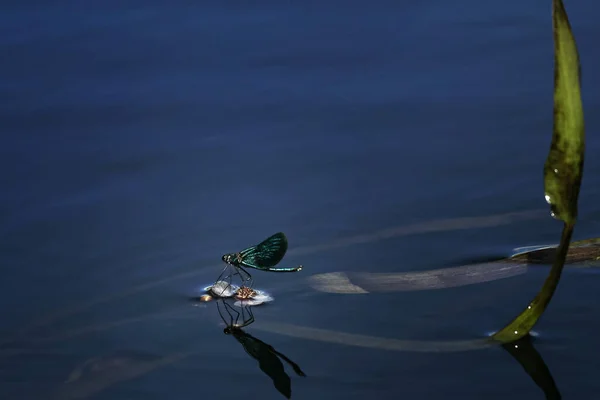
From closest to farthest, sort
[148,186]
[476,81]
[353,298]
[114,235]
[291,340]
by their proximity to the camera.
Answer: [291,340] → [353,298] → [114,235] → [148,186] → [476,81]

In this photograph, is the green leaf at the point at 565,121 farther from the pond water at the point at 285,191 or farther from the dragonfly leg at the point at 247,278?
the dragonfly leg at the point at 247,278

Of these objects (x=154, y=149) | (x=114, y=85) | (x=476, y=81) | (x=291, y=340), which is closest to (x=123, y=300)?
(x=291, y=340)

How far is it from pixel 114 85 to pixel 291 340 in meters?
1.49

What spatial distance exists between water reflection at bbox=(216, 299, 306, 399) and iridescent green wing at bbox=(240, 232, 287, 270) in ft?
0.27

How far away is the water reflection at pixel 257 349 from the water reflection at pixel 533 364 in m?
0.36

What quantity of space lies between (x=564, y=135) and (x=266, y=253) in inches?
23.2

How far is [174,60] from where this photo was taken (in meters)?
3.06

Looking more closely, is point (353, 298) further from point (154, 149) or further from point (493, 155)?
point (154, 149)

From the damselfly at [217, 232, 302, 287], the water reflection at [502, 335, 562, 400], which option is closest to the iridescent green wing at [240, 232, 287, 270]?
the damselfly at [217, 232, 302, 287]

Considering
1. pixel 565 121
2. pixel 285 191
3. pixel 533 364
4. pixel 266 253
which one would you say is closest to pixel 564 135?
pixel 565 121

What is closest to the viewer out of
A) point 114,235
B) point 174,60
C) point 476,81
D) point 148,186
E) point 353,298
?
point 353,298

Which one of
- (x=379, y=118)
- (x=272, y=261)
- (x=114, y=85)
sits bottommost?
(x=272, y=261)

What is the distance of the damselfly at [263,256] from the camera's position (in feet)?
5.79

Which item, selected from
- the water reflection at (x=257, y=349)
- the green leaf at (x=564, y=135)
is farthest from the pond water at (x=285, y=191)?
the green leaf at (x=564, y=135)
